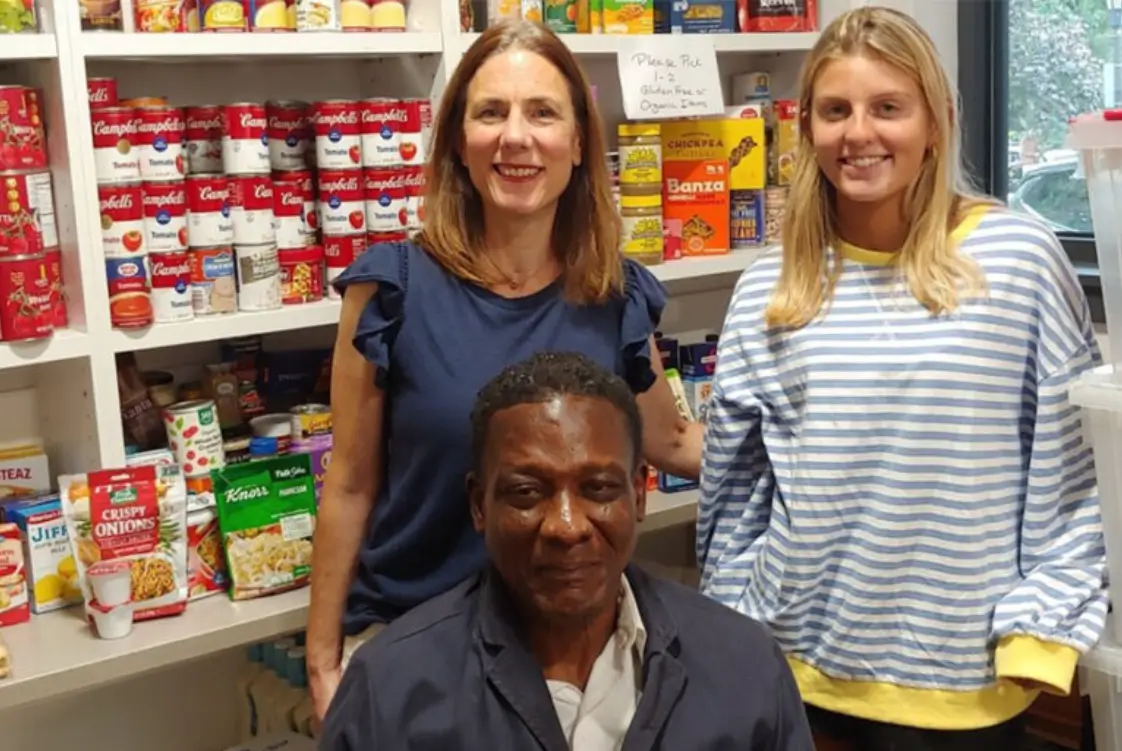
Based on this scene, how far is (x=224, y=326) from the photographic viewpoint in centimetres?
183

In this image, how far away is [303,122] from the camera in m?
1.93

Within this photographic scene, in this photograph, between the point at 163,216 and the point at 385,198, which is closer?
the point at 163,216

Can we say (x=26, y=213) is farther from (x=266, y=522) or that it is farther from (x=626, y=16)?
(x=626, y=16)

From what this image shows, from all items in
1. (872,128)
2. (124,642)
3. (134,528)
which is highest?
(872,128)

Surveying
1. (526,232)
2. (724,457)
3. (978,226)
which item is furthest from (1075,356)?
(526,232)

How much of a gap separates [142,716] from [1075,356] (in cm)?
155

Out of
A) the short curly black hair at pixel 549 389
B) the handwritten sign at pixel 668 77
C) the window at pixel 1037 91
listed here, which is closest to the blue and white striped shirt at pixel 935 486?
the short curly black hair at pixel 549 389

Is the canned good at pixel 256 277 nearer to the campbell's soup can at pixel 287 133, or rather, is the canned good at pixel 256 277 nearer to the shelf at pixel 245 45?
the campbell's soup can at pixel 287 133

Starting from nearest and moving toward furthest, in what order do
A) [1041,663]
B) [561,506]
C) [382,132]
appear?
[561,506] < [1041,663] < [382,132]

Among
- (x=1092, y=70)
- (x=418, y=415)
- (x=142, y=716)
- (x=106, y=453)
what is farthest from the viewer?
(x=1092, y=70)

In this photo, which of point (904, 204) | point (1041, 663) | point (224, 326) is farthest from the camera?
point (224, 326)

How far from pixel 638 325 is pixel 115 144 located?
0.75 m

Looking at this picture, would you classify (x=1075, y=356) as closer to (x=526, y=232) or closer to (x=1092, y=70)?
(x=526, y=232)

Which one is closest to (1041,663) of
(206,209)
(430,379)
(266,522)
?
(430,379)
